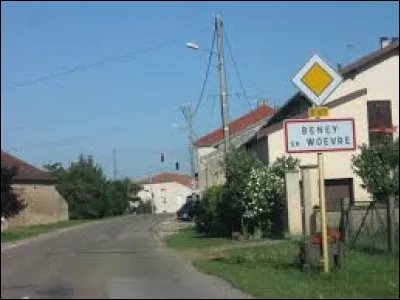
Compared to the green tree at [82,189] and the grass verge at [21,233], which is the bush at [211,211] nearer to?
the grass verge at [21,233]

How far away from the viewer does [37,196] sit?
71562mm

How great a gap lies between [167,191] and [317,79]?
154 meters

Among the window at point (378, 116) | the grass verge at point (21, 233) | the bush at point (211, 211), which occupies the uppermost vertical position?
the window at point (378, 116)

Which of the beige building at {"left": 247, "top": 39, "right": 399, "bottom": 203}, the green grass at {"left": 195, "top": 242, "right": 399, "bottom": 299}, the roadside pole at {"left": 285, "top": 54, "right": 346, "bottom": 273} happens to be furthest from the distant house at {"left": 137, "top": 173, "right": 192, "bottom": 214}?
the roadside pole at {"left": 285, "top": 54, "right": 346, "bottom": 273}

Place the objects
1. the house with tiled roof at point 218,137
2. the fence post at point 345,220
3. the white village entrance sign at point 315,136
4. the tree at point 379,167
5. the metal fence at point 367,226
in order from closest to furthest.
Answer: the white village entrance sign at point 315,136 → the metal fence at point 367,226 → the fence post at point 345,220 → the tree at point 379,167 → the house with tiled roof at point 218,137

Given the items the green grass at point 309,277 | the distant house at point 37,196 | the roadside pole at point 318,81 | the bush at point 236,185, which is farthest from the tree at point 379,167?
the distant house at point 37,196

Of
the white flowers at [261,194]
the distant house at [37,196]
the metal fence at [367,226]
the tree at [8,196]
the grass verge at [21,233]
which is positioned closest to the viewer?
the metal fence at [367,226]

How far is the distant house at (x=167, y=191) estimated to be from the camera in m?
166

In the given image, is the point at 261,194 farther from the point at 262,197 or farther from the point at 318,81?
the point at 318,81

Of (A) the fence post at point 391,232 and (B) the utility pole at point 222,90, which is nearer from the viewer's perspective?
(A) the fence post at point 391,232

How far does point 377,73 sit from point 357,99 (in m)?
2.00

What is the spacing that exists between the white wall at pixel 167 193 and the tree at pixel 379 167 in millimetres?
137068

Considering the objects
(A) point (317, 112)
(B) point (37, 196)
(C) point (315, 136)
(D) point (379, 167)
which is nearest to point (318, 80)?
(A) point (317, 112)

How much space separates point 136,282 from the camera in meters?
16.5
